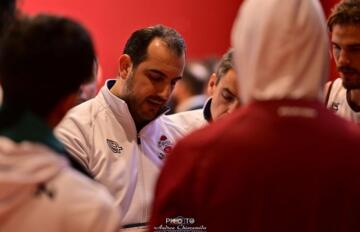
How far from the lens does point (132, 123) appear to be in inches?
101

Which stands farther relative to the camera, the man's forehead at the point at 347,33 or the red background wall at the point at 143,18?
the red background wall at the point at 143,18

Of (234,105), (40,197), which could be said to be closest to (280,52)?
(40,197)

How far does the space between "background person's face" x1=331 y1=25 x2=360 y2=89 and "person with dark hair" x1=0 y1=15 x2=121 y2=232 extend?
4.53 ft

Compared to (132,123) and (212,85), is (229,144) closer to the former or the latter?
(132,123)

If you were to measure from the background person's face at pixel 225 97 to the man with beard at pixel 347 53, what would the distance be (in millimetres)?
361

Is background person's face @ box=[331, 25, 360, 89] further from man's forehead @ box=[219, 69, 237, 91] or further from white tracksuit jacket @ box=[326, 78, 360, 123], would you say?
man's forehead @ box=[219, 69, 237, 91]

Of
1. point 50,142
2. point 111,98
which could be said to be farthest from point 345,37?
point 50,142

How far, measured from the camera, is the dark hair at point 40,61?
1385 mm

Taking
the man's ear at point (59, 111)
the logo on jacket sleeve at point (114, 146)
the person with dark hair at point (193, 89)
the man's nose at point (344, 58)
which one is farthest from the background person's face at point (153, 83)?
the man's ear at point (59, 111)

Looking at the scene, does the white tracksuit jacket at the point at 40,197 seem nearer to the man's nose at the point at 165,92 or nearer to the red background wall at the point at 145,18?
the man's nose at the point at 165,92

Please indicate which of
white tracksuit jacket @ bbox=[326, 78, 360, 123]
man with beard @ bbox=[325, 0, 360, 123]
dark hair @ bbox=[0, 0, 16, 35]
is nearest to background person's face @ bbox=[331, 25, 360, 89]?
man with beard @ bbox=[325, 0, 360, 123]

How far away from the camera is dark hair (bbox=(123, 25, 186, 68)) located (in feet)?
8.66

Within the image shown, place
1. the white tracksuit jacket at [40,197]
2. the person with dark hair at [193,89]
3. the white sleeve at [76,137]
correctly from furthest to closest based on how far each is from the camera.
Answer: the person with dark hair at [193,89] < the white sleeve at [76,137] < the white tracksuit jacket at [40,197]

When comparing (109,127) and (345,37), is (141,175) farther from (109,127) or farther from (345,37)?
(345,37)
